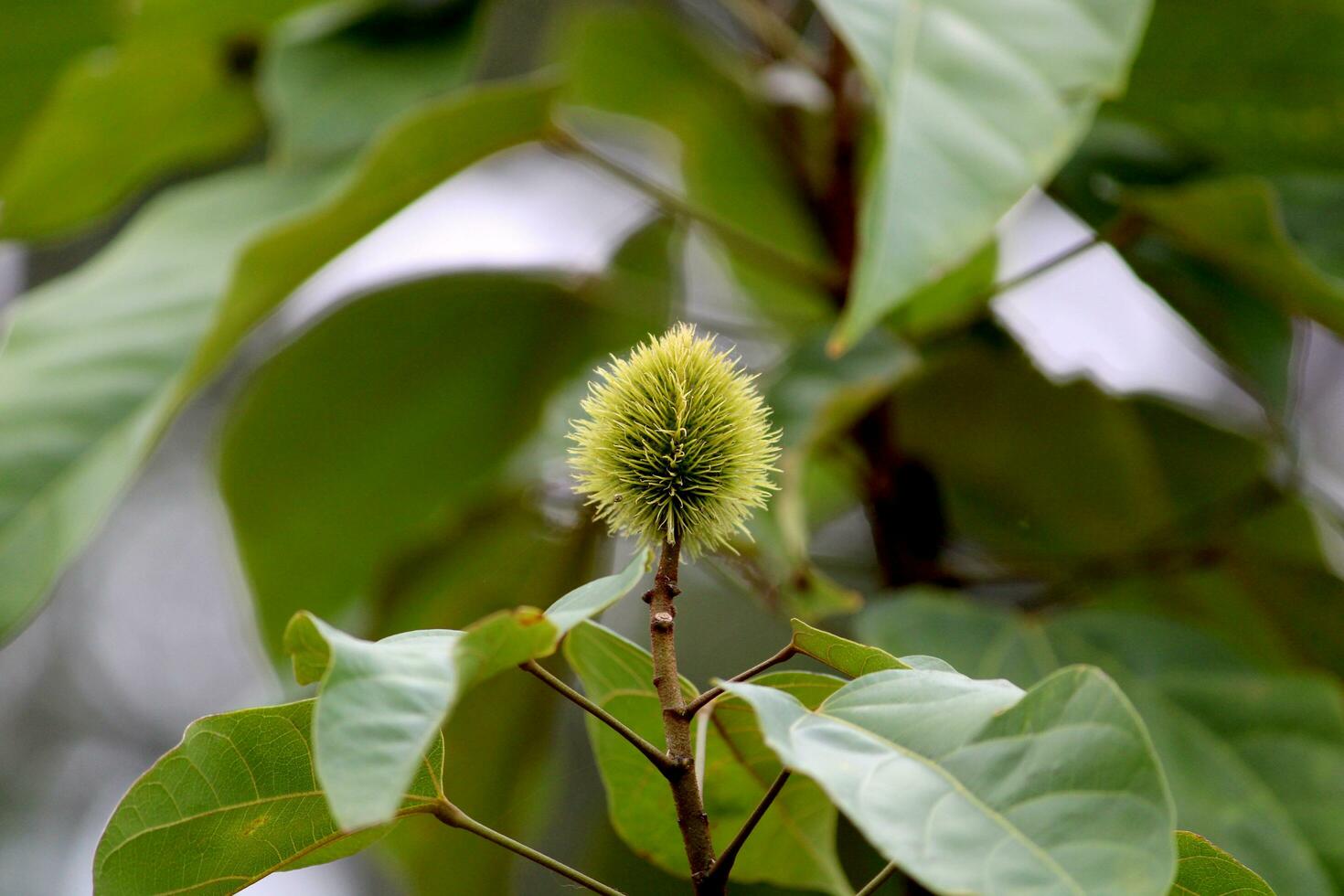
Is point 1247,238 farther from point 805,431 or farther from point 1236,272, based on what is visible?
point 805,431

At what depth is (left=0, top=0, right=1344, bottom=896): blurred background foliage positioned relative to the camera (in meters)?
0.72

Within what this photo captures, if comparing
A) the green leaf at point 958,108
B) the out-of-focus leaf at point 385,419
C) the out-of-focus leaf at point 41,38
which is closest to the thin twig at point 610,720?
the green leaf at point 958,108

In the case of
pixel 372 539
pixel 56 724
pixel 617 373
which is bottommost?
pixel 56 724

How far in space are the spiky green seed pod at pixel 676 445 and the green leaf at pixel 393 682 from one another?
69 millimetres

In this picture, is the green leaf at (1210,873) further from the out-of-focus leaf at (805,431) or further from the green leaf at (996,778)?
the out-of-focus leaf at (805,431)

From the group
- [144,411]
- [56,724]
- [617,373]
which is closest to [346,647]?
[617,373]

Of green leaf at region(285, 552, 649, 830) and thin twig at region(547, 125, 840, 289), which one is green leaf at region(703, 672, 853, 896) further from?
thin twig at region(547, 125, 840, 289)

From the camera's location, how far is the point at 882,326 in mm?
796

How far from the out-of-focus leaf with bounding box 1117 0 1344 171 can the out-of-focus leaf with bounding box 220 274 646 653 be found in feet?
1.48

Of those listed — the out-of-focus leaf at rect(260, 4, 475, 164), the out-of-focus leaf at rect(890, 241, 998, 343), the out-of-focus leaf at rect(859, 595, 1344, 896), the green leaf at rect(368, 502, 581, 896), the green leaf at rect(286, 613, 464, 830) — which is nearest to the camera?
the green leaf at rect(286, 613, 464, 830)

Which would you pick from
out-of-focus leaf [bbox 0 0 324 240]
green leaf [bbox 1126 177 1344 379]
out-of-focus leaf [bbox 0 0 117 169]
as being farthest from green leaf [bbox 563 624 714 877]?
out-of-focus leaf [bbox 0 0 117 169]

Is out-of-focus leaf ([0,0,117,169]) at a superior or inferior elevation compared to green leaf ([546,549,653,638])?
inferior

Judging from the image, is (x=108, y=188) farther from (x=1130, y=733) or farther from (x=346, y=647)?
(x=1130, y=733)

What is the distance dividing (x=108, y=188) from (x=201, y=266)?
300mm
